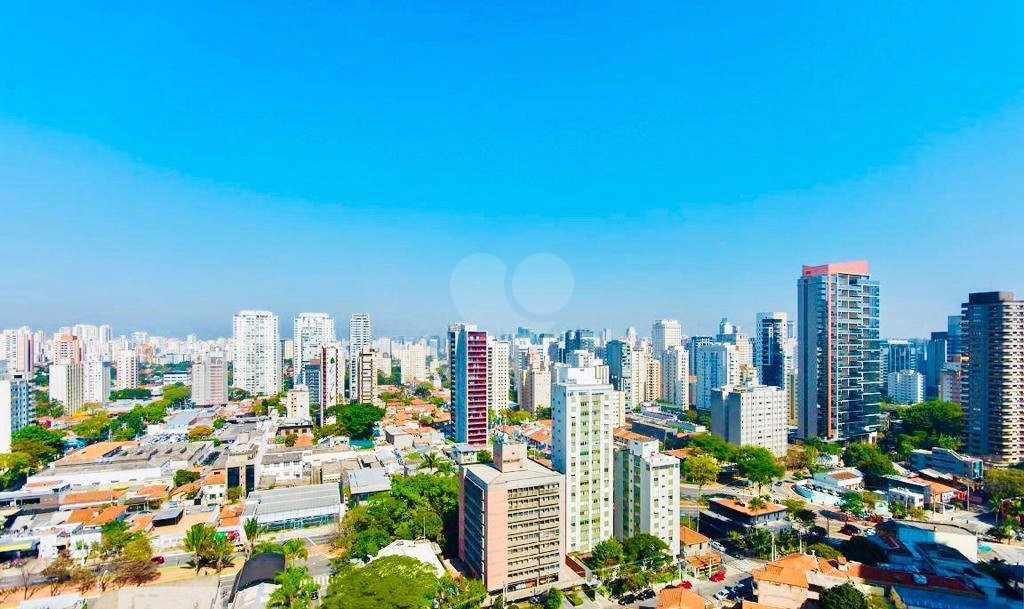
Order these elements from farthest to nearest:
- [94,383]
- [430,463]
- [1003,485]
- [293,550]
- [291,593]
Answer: [94,383]
[430,463]
[1003,485]
[293,550]
[291,593]

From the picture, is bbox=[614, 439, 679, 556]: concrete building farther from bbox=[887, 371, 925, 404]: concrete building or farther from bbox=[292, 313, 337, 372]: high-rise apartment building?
bbox=[292, 313, 337, 372]: high-rise apartment building

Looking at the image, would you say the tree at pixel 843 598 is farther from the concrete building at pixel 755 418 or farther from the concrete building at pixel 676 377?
the concrete building at pixel 676 377

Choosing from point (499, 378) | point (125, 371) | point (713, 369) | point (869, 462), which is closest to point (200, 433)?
point (499, 378)

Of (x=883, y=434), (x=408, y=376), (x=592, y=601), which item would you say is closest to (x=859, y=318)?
(x=883, y=434)

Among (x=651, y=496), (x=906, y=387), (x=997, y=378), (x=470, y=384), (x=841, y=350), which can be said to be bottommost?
(x=906, y=387)

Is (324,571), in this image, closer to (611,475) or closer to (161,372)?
(611,475)

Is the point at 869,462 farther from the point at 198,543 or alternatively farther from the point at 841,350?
the point at 198,543

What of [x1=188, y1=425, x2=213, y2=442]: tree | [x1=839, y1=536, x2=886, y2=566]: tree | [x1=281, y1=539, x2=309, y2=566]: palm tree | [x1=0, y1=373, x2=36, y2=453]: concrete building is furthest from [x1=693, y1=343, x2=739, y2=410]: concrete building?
[x1=0, y1=373, x2=36, y2=453]: concrete building

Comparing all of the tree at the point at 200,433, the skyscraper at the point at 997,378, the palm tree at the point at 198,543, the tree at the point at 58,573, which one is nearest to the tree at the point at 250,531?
the palm tree at the point at 198,543
